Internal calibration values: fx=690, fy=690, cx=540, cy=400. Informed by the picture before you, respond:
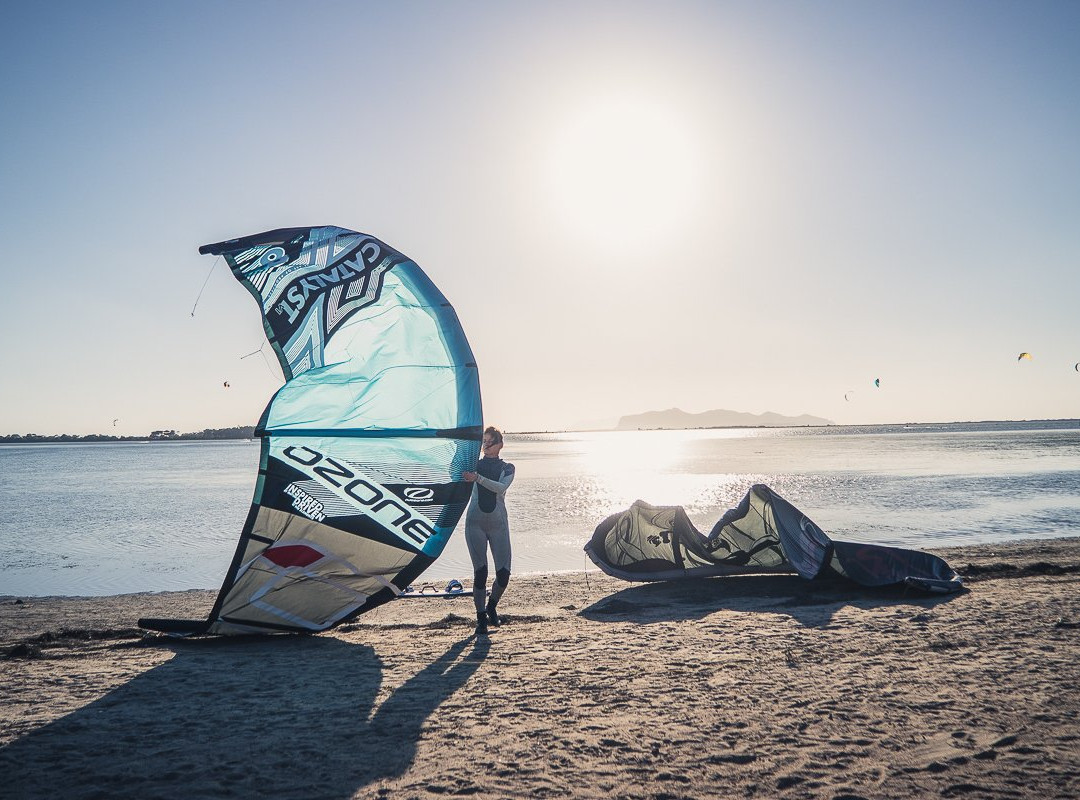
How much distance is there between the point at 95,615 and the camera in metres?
7.08

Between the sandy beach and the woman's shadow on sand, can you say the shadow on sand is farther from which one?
the woman's shadow on sand

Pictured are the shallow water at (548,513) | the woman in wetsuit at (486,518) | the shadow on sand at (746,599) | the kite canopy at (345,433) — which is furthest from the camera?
the shallow water at (548,513)

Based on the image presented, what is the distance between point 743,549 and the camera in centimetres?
750

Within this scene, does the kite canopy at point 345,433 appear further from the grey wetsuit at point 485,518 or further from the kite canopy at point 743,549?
the kite canopy at point 743,549

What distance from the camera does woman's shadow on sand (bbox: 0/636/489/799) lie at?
2.92m

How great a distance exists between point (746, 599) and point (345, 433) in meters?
4.04

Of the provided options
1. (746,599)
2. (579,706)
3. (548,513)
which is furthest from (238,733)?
(548,513)

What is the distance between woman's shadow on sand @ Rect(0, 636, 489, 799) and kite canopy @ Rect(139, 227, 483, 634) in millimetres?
701

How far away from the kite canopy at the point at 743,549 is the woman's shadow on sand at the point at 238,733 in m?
3.21

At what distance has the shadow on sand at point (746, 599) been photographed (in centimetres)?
604

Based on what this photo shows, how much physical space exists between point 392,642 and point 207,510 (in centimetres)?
1426

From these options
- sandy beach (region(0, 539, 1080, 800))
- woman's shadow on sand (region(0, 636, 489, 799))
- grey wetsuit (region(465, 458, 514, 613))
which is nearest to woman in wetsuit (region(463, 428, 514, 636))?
grey wetsuit (region(465, 458, 514, 613))

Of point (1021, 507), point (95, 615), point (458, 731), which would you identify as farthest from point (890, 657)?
point (1021, 507)

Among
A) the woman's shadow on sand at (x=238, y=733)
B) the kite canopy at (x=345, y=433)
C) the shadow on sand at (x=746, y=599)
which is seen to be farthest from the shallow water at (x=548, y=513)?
the woman's shadow on sand at (x=238, y=733)
